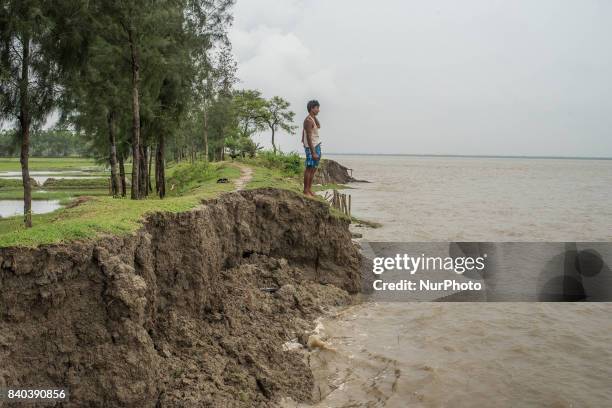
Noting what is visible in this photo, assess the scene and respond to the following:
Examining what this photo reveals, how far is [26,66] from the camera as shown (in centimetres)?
1562

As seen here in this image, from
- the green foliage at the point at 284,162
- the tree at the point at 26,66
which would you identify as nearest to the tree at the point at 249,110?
the green foliage at the point at 284,162

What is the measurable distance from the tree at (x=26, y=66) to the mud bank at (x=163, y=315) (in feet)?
24.0

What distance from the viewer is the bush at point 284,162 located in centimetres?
3572

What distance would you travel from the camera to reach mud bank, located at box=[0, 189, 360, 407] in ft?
22.4

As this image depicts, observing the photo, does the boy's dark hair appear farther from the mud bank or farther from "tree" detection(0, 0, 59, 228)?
"tree" detection(0, 0, 59, 228)

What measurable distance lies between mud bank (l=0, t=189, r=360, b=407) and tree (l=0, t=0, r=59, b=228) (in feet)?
24.0

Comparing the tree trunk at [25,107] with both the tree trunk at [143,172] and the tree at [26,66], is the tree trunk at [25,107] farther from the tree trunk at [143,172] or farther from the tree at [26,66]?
the tree trunk at [143,172]

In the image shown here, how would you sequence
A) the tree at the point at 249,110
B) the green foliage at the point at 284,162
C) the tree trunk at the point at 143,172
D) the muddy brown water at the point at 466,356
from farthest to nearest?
1. the tree at the point at 249,110
2. the green foliage at the point at 284,162
3. the tree trunk at the point at 143,172
4. the muddy brown water at the point at 466,356

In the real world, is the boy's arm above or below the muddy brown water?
above

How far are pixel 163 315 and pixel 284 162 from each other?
2834 centimetres

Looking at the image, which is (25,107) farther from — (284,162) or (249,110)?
(249,110)

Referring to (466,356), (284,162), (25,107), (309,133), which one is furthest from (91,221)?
(284,162)

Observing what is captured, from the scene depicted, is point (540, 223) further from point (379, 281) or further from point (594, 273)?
point (379, 281)

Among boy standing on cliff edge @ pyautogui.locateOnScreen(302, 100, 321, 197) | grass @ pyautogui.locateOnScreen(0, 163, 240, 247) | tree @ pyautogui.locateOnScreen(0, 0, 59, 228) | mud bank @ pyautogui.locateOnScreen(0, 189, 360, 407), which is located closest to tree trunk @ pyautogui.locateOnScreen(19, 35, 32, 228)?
tree @ pyautogui.locateOnScreen(0, 0, 59, 228)
